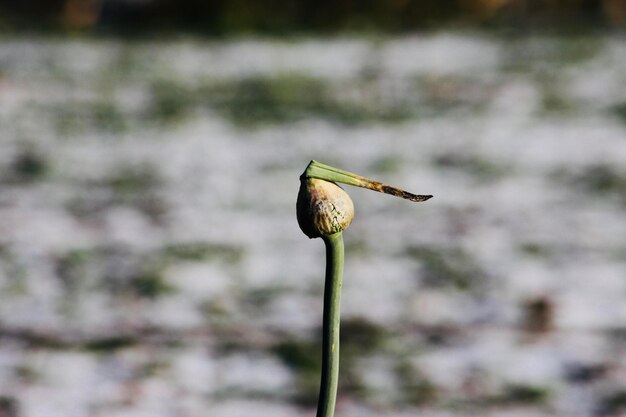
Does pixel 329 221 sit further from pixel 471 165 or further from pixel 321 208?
pixel 471 165

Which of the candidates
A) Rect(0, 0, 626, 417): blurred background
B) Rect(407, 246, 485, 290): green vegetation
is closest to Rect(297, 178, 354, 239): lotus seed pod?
Rect(0, 0, 626, 417): blurred background

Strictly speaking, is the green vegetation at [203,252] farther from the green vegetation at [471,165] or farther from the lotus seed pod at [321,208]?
the lotus seed pod at [321,208]

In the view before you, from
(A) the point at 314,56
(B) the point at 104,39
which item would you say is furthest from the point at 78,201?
(B) the point at 104,39

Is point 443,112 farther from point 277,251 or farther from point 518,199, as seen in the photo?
point 277,251

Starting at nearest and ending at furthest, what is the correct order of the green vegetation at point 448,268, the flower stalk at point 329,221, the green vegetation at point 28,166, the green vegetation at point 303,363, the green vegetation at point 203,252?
the flower stalk at point 329,221
the green vegetation at point 303,363
the green vegetation at point 448,268
the green vegetation at point 203,252
the green vegetation at point 28,166

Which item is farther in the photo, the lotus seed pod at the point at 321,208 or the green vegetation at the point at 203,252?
the green vegetation at the point at 203,252

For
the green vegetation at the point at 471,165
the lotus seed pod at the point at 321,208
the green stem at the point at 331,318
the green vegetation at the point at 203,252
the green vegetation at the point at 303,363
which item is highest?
the green vegetation at the point at 471,165

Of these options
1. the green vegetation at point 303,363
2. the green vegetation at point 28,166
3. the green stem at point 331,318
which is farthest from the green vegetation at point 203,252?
the green stem at point 331,318
